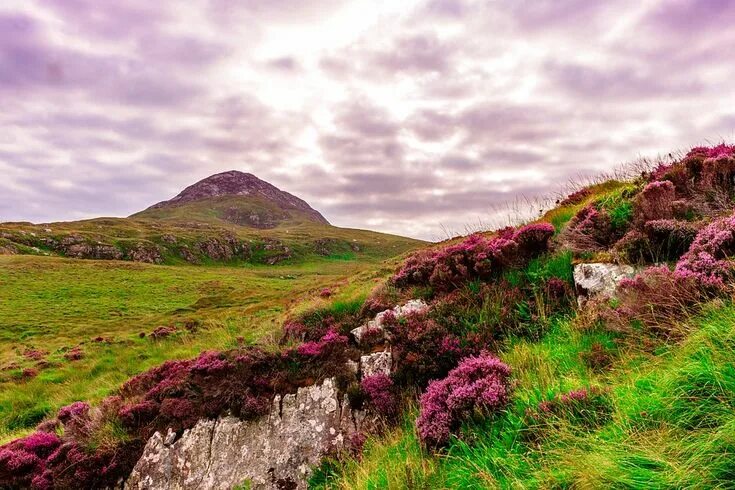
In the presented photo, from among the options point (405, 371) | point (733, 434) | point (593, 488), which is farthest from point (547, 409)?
point (405, 371)

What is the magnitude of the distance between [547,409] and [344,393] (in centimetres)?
391

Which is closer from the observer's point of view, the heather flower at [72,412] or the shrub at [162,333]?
the heather flower at [72,412]

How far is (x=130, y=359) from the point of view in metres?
22.3

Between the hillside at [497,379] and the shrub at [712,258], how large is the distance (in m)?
0.03

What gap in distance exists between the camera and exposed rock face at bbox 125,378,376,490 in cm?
626

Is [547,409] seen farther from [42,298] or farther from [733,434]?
[42,298]

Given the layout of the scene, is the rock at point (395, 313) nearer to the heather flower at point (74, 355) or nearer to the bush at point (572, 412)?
the bush at point (572, 412)

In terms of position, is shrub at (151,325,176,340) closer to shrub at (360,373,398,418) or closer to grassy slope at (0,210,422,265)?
shrub at (360,373,398,418)

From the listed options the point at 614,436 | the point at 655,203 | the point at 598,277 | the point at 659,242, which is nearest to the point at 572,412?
the point at 614,436

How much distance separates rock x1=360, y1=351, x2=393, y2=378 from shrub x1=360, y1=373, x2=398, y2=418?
225 mm

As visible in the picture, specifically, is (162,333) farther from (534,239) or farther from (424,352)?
(534,239)

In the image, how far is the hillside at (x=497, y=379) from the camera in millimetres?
3598

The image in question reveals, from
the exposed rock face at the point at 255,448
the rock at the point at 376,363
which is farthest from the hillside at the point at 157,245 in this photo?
the rock at the point at 376,363

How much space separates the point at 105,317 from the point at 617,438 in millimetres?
46202
